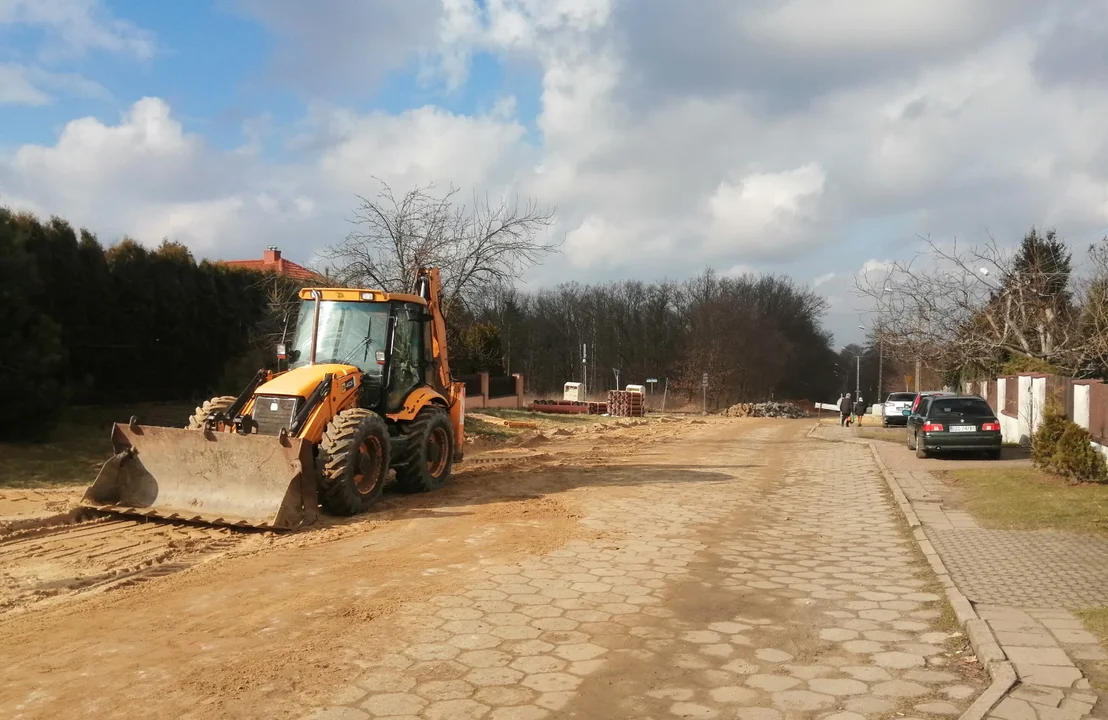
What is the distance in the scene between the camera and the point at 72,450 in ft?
53.8

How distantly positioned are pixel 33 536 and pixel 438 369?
20.2 ft

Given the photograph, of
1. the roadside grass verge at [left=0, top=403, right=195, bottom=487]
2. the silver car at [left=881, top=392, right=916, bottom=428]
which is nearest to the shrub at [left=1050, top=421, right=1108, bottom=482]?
the roadside grass verge at [left=0, top=403, right=195, bottom=487]

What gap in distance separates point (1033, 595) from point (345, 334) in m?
8.92

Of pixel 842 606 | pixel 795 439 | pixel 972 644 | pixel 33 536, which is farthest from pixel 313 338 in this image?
pixel 795 439

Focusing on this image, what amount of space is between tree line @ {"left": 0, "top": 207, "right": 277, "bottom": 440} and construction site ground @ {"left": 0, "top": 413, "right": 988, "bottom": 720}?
474 centimetres

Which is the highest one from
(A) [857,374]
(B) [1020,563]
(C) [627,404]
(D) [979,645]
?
(A) [857,374]

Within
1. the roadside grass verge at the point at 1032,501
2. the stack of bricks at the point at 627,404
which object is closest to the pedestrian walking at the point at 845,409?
the stack of bricks at the point at 627,404

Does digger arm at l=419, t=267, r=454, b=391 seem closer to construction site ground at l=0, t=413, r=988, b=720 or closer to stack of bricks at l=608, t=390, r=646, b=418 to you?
construction site ground at l=0, t=413, r=988, b=720

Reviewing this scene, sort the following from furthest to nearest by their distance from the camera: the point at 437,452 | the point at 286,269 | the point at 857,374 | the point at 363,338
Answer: the point at 857,374 < the point at 286,269 < the point at 437,452 < the point at 363,338

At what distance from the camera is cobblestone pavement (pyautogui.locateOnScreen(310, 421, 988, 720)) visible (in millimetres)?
5078

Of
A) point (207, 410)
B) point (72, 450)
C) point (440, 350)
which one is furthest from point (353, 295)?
point (72, 450)

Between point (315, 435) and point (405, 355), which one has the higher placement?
point (405, 355)

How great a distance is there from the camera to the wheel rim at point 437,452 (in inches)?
535

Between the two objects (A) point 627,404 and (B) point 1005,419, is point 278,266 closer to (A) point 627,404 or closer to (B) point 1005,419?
(A) point 627,404
